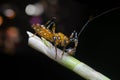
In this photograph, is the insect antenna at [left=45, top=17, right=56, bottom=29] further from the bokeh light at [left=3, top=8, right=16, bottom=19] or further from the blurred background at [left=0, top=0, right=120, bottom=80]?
the bokeh light at [left=3, top=8, right=16, bottom=19]

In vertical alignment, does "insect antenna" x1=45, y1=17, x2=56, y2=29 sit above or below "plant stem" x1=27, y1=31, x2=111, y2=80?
above

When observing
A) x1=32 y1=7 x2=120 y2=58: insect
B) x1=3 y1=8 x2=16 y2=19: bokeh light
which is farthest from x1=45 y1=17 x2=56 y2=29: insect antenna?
x1=3 y1=8 x2=16 y2=19: bokeh light

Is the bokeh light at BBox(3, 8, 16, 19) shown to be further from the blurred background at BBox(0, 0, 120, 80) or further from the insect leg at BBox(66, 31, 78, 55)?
the insect leg at BBox(66, 31, 78, 55)

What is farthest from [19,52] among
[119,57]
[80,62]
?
[119,57]

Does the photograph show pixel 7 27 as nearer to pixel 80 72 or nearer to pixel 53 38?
pixel 53 38

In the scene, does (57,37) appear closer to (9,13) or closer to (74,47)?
(74,47)

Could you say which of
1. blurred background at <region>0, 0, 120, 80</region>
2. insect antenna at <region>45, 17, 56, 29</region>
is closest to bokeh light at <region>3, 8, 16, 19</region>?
blurred background at <region>0, 0, 120, 80</region>

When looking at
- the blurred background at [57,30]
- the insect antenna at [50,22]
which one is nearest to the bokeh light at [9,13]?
the blurred background at [57,30]

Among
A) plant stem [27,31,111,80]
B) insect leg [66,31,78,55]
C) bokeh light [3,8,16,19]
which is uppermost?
bokeh light [3,8,16,19]
